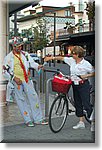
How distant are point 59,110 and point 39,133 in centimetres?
49

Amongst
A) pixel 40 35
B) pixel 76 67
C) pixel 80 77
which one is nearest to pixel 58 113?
pixel 80 77

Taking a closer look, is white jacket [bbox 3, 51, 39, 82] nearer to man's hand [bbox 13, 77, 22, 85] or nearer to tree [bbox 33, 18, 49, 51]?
man's hand [bbox 13, 77, 22, 85]

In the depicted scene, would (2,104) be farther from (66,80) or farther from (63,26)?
(63,26)

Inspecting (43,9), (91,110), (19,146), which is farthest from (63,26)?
(19,146)

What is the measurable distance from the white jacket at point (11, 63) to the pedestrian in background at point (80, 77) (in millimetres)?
290

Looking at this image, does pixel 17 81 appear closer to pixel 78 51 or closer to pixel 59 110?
pixel 59 110

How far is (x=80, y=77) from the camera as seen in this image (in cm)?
615

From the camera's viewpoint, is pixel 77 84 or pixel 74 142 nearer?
pixel 74 142

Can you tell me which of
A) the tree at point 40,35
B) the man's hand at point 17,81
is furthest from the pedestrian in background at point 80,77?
the man's hand at point 17,81

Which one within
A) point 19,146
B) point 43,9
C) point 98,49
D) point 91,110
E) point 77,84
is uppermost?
point 43,9

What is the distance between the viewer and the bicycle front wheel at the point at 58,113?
6.10 metres

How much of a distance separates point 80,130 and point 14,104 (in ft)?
3.65

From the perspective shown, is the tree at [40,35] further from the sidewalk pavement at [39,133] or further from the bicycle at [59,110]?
the sidewalk pavement at [39,133]

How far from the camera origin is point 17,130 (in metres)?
6.20
